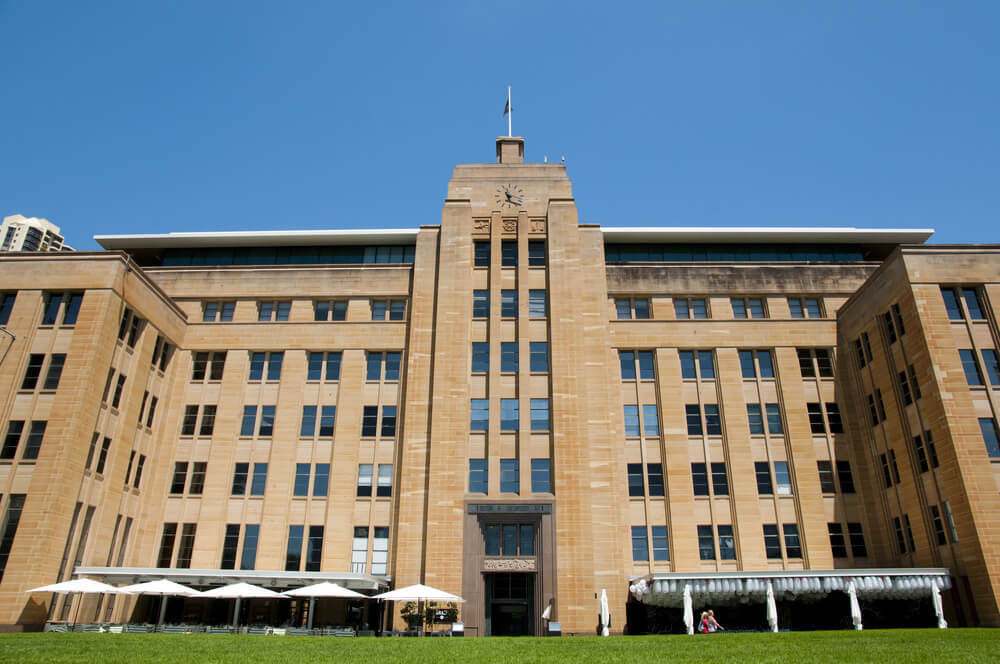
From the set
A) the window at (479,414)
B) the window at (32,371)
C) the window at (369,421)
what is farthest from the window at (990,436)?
the window at (32,371)

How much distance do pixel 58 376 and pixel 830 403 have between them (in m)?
45.6

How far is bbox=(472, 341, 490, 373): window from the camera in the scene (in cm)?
4436

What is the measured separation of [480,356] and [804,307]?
74.3 feet

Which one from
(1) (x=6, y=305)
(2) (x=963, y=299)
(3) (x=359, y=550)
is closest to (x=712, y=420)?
(2) (x=963, y=299)

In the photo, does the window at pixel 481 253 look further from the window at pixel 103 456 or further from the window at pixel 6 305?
the window at pixel 6 305

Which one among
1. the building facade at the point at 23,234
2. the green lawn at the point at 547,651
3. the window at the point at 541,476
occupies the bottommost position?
the green lawn at the point at 547,651

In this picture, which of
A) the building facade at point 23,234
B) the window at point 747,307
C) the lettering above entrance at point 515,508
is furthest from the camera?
the building facade at point 23,234

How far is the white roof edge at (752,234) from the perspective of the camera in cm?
5291

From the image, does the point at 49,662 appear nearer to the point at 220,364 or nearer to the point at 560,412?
the point at 560,412

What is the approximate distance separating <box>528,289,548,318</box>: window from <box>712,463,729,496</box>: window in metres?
14.2

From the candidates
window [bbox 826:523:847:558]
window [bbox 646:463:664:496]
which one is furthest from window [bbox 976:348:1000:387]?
window [bbox 646:463:664:496]

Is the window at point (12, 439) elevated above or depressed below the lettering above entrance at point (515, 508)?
above

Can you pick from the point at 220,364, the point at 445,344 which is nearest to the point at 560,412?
the point at 445,344

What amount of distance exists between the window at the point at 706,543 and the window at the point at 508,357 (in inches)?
579
